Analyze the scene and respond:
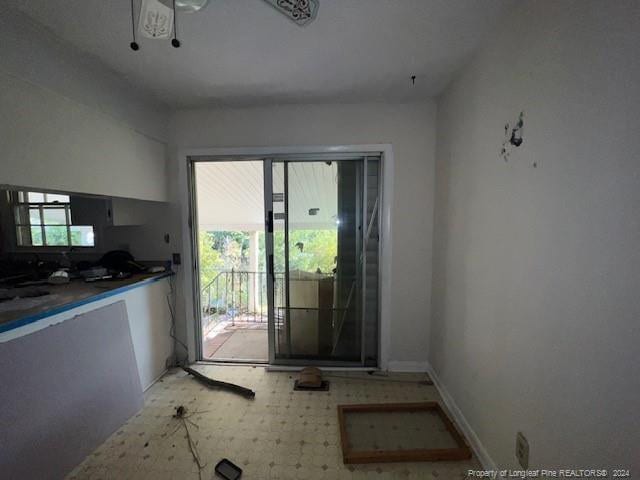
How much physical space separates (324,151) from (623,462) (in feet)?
7.21

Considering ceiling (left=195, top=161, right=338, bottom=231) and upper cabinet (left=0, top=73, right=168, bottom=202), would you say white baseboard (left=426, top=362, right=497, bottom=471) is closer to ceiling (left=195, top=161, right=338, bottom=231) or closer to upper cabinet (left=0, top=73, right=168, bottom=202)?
ceiling (left=195, top=161, right=338, bottom=231)

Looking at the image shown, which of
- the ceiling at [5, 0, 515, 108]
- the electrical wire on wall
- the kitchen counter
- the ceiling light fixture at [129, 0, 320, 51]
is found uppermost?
the ceiling at [5, 0, 515, 108]

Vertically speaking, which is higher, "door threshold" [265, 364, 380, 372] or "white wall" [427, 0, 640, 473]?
"white wall" [427, 0, 640, 473]

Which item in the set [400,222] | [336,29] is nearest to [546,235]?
[400,222]

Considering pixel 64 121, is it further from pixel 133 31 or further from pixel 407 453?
pixel 407 453

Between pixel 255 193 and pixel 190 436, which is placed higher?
pixel 255 193

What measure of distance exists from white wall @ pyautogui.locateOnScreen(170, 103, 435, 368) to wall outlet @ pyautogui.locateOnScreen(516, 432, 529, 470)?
1144mm

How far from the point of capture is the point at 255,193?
166 inches

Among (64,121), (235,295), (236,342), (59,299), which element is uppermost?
(64,121)

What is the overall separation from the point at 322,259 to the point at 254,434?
4.47 feet

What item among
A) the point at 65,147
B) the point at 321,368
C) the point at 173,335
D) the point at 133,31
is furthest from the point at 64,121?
the point at 321,368

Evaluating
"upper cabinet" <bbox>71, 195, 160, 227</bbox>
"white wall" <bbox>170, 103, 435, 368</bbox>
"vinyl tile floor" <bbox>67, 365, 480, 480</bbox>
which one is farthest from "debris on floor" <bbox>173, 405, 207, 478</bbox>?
"white wall" <bbox>170, 103, 435, 368</bbox>

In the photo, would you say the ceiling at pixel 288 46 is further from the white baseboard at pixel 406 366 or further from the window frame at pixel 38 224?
the white baseboard at pixel 406 366

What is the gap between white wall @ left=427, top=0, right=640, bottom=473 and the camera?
0.71m
